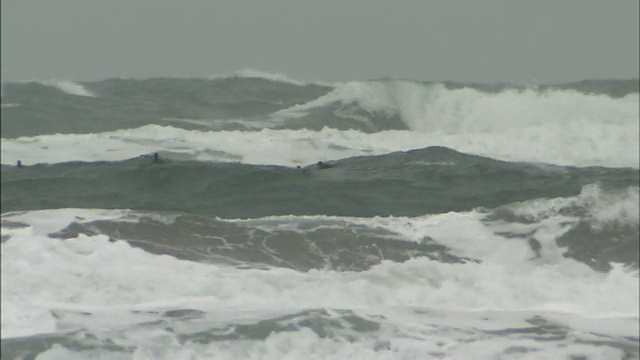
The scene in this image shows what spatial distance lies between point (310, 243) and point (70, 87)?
15275 millimetres

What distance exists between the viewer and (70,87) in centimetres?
2295

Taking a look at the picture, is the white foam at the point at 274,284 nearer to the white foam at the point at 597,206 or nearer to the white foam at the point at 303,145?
the white foam at the point at 597,206

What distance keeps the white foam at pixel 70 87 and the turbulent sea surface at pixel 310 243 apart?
162 inches

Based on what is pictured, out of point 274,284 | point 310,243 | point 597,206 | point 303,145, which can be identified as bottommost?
point 274,284

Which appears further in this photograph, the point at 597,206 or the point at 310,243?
the point at 597,206

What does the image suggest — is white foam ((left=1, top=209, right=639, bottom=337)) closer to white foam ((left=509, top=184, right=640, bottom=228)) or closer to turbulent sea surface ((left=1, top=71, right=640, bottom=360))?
turbulent sea surface ((left=1, top=71, right=640, bottom=360))

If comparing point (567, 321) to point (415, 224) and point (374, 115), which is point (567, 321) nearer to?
point (415, 224)

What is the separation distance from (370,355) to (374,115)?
15.1 meters

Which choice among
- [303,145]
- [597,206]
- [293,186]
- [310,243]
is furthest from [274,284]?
[303,145]

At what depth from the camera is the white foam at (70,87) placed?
2214 cm

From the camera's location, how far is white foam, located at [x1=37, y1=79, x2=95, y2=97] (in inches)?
872

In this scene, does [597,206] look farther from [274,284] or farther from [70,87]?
[70,87]

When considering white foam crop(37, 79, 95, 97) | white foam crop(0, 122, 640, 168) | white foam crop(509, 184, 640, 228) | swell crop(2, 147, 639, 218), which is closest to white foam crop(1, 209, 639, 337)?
white foam crop(509, 184, 640, 228)

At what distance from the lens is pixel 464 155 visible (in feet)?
48.3
